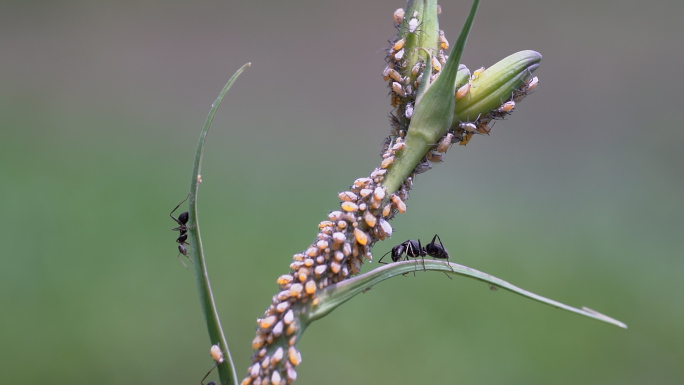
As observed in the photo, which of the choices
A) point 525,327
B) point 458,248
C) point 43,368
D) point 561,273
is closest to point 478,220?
point 458,248

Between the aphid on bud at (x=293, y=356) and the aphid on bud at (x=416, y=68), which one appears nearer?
the aphid on bud at (x=293, y=356)

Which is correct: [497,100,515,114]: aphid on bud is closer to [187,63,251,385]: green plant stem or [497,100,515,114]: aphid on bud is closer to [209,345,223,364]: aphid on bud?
[187,63,251,385]: green plant stem

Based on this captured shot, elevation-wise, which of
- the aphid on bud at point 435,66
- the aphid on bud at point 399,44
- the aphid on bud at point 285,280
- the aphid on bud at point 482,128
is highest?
the aphid on bud at point 399,44

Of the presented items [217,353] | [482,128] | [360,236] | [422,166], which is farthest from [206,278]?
[482,128]

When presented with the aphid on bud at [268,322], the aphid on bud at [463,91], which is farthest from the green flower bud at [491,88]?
the aphid on bud at [268,322]

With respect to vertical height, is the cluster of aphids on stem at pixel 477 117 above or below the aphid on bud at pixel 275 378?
above

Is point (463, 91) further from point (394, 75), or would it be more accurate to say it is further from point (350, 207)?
point (350, 207)

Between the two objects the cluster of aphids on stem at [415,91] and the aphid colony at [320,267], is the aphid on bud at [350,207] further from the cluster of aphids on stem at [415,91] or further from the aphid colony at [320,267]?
the cluster of aphids on stem at [415,91]
